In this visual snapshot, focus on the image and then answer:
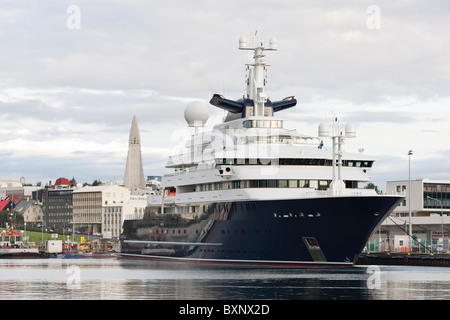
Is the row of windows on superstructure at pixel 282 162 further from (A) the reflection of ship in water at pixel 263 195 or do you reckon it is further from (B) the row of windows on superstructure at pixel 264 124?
(B) the row of windows on superstructure at pixel 264 124

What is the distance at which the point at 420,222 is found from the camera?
356 ft

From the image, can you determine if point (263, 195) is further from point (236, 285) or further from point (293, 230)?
point (236, 285)

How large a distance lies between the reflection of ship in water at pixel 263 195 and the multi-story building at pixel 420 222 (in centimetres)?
726

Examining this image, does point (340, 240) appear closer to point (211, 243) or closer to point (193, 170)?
point (211, 243)

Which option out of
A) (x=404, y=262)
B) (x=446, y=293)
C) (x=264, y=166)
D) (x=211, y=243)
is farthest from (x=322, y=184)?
(x=446, y=293)

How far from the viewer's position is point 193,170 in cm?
8062

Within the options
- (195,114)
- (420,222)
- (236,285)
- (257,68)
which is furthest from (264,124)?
(420,222)

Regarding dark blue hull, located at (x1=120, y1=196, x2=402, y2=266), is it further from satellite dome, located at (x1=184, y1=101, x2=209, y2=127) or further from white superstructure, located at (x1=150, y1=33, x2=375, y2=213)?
satellite dome, located at (x1=184, y1=101, x2=209, y2=127)

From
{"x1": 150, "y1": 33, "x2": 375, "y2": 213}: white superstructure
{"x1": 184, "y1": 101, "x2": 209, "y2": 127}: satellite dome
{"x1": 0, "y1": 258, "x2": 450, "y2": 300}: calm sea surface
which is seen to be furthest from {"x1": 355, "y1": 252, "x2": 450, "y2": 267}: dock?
{"x1": 184, "y1": 101, "x2": 209, "y2": 127}: satellite dome

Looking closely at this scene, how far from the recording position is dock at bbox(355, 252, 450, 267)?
80.2 m

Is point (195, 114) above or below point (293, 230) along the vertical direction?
above

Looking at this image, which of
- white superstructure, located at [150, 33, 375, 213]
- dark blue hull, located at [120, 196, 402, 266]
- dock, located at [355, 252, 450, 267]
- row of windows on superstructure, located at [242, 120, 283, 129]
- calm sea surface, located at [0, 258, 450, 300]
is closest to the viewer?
calm sea surface, located at [0, 258, 450, 300]

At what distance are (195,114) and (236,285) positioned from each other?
134 ft

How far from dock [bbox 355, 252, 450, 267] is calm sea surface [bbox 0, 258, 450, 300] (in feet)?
26.9
